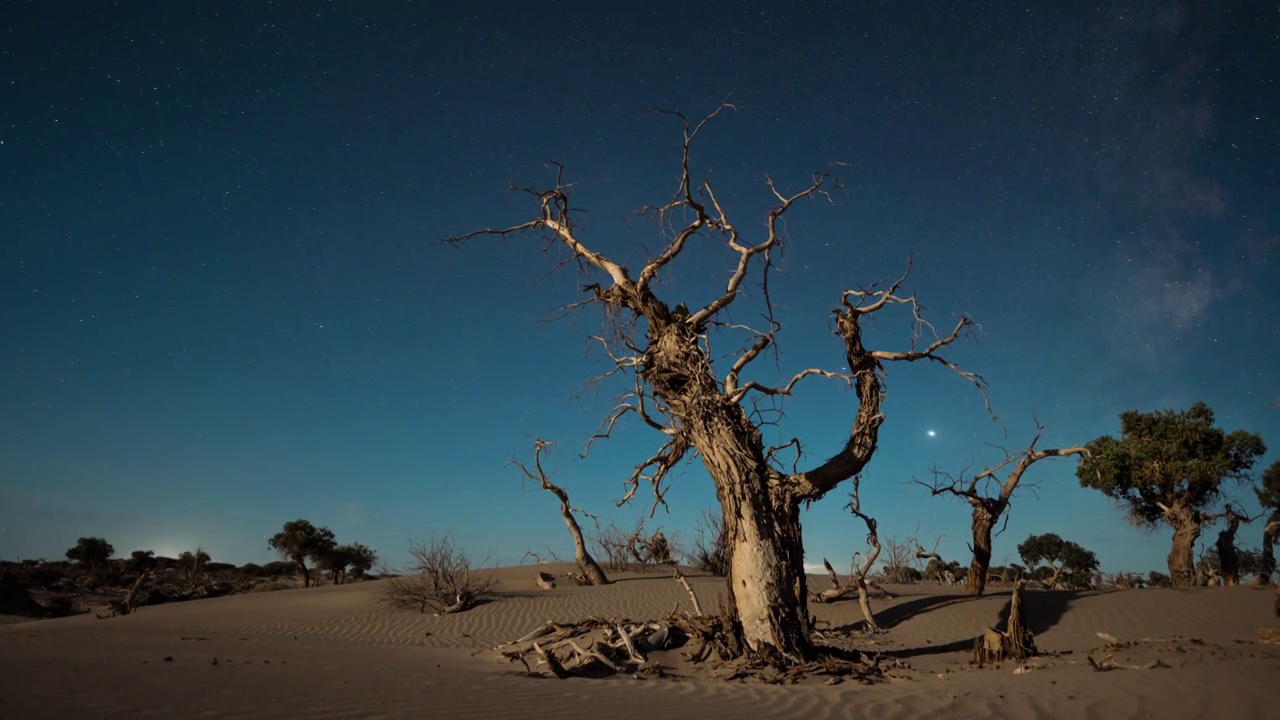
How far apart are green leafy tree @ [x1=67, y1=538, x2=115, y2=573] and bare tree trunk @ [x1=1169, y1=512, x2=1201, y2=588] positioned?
149 feet

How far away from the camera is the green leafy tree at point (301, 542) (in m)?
36.6

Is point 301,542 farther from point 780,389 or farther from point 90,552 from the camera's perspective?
point 780,389

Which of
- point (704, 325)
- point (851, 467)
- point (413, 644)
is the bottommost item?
point (413, 644)

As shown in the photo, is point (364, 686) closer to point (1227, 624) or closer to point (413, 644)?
point (413, 644)

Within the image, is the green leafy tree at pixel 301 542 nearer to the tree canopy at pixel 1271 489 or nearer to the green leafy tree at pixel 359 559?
the green leafy tree at pixel 359 559

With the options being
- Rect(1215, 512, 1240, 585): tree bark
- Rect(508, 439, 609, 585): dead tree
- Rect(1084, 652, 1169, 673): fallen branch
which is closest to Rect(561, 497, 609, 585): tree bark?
Rect(508, 439, 609, 585): dead tree

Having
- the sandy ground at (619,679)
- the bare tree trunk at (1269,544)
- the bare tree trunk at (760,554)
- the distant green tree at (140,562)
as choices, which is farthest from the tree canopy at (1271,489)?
the distant green tree at (140,562)

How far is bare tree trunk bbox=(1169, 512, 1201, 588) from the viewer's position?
893 inches

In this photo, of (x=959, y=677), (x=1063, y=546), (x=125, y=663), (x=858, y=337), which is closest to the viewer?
(x=125, y=663)

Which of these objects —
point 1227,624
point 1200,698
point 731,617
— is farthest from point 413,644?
point 1227,624

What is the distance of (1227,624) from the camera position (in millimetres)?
14039

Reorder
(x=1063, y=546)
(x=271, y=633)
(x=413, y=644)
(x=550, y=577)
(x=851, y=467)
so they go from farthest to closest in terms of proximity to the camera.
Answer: (x=1063, y=546), (x=550, y=577), (x=271, y=633), (x=413, y=644), (x=851, y=467)

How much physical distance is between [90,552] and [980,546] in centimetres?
4056

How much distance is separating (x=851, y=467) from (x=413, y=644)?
8699 millimetres
